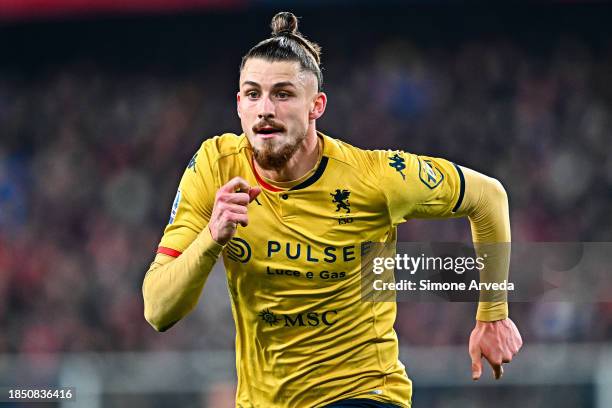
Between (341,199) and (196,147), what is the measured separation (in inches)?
363

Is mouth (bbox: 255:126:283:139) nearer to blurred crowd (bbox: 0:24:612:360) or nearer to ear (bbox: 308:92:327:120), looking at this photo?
ear (bbox: 308:92:327:120)

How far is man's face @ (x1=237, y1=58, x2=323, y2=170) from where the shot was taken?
170 inches

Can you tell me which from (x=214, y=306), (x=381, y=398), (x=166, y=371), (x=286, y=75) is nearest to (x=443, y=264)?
(x=381, y=398)

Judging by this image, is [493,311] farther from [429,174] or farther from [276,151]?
[276,151]

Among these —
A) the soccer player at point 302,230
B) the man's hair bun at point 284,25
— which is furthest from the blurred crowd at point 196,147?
the man's hair bun at point 284,25

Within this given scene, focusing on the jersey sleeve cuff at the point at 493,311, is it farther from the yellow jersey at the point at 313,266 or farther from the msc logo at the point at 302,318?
the msc logo at the point at 302,318

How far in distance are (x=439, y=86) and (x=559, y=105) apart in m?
1.49

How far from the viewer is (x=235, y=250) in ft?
14.6

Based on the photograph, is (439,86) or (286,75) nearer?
(286,75)

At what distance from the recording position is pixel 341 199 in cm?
454

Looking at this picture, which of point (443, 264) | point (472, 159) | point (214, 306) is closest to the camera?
point (443, 264)

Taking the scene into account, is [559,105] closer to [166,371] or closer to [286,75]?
[166,371]

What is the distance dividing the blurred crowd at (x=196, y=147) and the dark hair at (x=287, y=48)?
267 inches

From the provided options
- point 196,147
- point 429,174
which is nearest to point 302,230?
point 429,174
